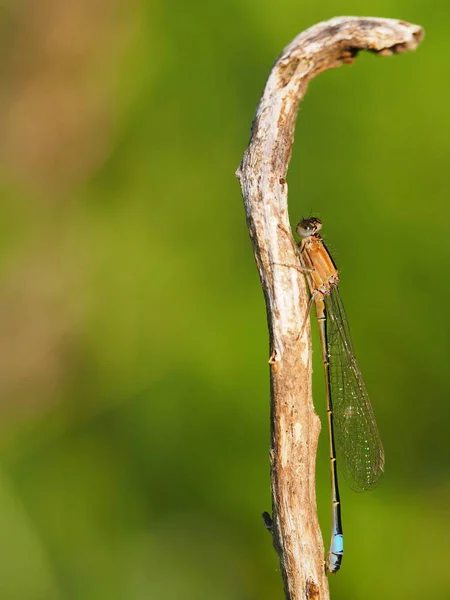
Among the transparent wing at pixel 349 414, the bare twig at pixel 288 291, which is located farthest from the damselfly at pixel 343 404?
the bare twig at pixel 288 291

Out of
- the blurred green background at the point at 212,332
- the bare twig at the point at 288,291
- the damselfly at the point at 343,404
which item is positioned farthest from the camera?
the blurred green background at the point at 212,332

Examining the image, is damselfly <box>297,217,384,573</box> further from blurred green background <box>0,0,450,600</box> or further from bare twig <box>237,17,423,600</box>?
bare twig <box>237,17,423,600</box>

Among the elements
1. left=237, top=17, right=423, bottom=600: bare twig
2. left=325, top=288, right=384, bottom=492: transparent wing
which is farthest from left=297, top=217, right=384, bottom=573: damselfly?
left=237, top=17, right=423, bottom=600: bare twig

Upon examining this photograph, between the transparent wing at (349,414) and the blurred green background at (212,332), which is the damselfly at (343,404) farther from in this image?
the blurred green background at (212,332)

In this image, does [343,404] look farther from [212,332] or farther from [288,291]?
[288,291]

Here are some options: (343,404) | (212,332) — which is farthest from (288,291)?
(212,332)

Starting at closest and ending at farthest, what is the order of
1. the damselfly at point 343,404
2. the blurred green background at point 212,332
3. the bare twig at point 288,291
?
the bare twig at point 288,291 → the damselfly at point 343,404 → the blurred green background at point 212,332
